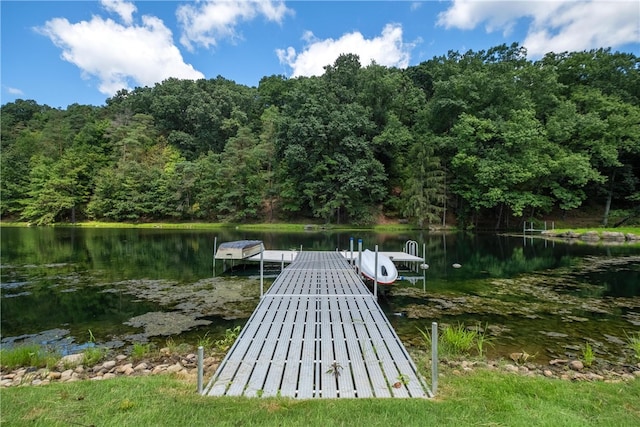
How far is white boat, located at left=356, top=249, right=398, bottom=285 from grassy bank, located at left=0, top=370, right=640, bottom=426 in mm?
5579

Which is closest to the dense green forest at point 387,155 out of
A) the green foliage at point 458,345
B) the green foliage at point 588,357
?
the green foliage at point 588,357

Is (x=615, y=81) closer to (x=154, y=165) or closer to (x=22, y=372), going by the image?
(x=22, y=372)

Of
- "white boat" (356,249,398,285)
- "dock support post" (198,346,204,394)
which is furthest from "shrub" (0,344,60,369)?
"white boat" (356,249,398,285)

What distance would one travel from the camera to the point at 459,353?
18.6ft

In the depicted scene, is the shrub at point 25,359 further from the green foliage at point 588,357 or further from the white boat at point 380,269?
the green foliage at point 588,357

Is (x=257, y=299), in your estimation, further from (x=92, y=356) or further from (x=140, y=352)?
(x=92, y=356)

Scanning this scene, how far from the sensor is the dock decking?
3.57 m

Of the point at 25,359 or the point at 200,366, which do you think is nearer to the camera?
the point at 200,366

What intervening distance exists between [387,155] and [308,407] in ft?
121

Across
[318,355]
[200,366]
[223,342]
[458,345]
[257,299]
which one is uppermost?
[200,366]

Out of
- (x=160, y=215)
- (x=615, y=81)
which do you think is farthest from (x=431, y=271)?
(x=160, y=215)

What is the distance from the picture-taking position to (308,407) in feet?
10.4

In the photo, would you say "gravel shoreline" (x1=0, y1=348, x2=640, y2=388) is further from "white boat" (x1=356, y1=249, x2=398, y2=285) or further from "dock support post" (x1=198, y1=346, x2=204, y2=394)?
"white boat" (x1=356, y1=249, x2=398, y2=285)

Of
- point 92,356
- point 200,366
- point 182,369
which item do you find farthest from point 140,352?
point 200,366
